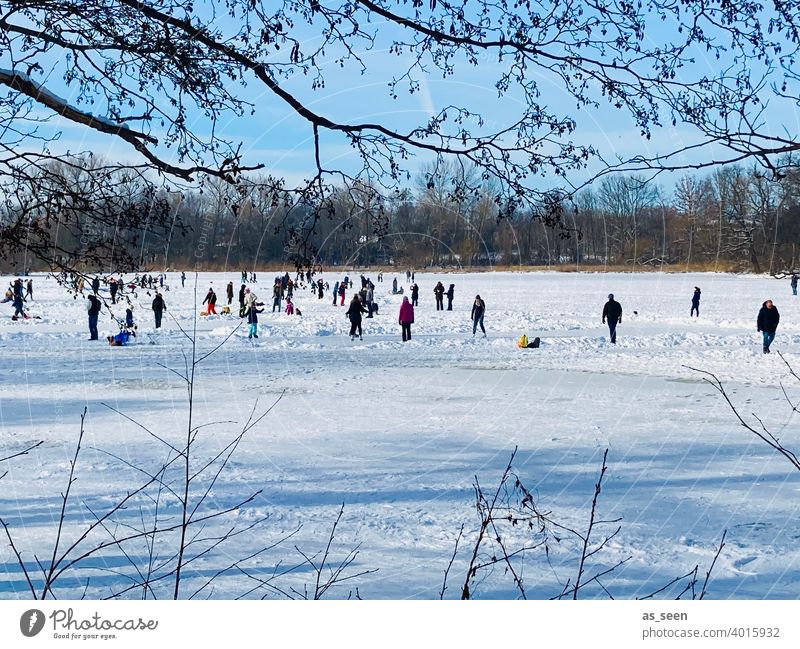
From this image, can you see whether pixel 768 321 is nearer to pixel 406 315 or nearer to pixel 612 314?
pixel 612 314

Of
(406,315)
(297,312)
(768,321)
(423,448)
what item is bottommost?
(423,448)

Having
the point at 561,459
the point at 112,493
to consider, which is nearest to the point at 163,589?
the point at 112,493

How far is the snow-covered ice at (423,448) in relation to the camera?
615 centimetres

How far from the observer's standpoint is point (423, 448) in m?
9.90

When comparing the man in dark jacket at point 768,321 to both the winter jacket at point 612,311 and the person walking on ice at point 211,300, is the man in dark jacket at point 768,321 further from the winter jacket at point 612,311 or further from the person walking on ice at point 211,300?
the person walking on ice at point 211,300

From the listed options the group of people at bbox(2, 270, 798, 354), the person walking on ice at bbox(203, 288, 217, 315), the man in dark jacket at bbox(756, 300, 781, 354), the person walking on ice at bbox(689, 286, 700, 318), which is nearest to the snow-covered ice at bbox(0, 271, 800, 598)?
the group of people at bbox(2, 270, 798, 354)

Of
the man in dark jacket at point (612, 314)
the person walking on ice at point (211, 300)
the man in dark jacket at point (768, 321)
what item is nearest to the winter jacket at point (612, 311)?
the man in dark jacket at point (612, 314)

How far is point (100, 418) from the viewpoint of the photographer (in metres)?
11.9

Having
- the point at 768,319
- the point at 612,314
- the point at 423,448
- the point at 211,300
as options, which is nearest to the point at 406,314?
the point at 612,314

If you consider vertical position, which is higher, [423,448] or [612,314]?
[612,314]

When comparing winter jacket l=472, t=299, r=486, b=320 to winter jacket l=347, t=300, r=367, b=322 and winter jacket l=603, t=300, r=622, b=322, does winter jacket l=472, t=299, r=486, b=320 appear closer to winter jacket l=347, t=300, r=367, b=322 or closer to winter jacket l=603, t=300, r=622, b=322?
winter jacket l=347, t=300, r=367, b=322

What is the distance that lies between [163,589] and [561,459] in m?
5.06
